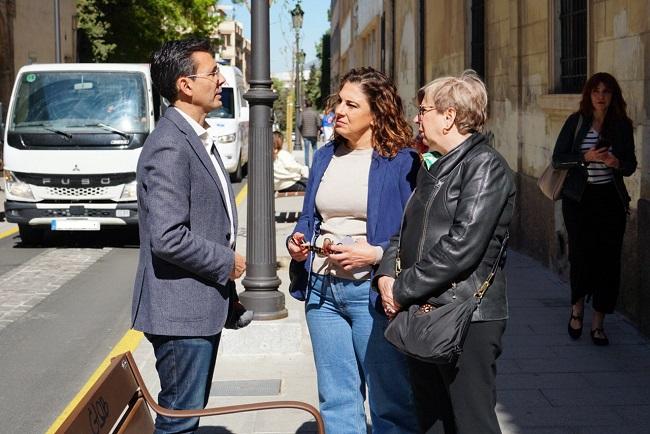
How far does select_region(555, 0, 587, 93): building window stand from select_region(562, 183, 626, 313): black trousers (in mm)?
3052

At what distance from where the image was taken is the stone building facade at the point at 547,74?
7.77 m

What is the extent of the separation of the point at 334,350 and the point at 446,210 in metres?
0.86

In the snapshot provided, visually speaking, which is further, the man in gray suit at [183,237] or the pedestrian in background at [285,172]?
the pedestrian in background at [285,172]

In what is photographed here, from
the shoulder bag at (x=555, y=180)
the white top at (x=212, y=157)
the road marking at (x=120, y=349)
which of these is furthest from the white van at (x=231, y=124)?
the white top at (x=212, y=157)

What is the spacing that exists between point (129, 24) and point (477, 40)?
33.0m

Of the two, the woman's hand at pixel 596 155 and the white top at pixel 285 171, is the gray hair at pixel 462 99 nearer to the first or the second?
the woman's hand at pixel 596 155

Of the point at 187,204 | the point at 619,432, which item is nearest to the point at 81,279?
the point at 619,432

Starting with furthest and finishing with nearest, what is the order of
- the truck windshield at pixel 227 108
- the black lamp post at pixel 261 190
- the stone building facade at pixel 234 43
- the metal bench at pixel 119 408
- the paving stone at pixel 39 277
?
the stone building facade at pixel 234 43 < the truck windshield at pixel 227 108 < the paving stone at pixel 39 277 < the black lamp post at pixel 261 190 < the metal bench at pixel 119 408

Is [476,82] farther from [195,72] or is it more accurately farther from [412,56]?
[412,56]

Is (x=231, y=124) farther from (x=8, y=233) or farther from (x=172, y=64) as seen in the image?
(x=172, y=64)

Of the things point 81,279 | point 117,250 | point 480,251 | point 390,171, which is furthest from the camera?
point 117,250

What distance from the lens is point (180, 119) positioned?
375 cm

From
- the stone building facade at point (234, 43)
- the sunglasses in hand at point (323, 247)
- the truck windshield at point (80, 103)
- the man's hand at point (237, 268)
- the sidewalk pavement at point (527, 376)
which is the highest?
the stone building facade at point (234, 43)

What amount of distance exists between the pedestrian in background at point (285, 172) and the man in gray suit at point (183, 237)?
11.2 meters
